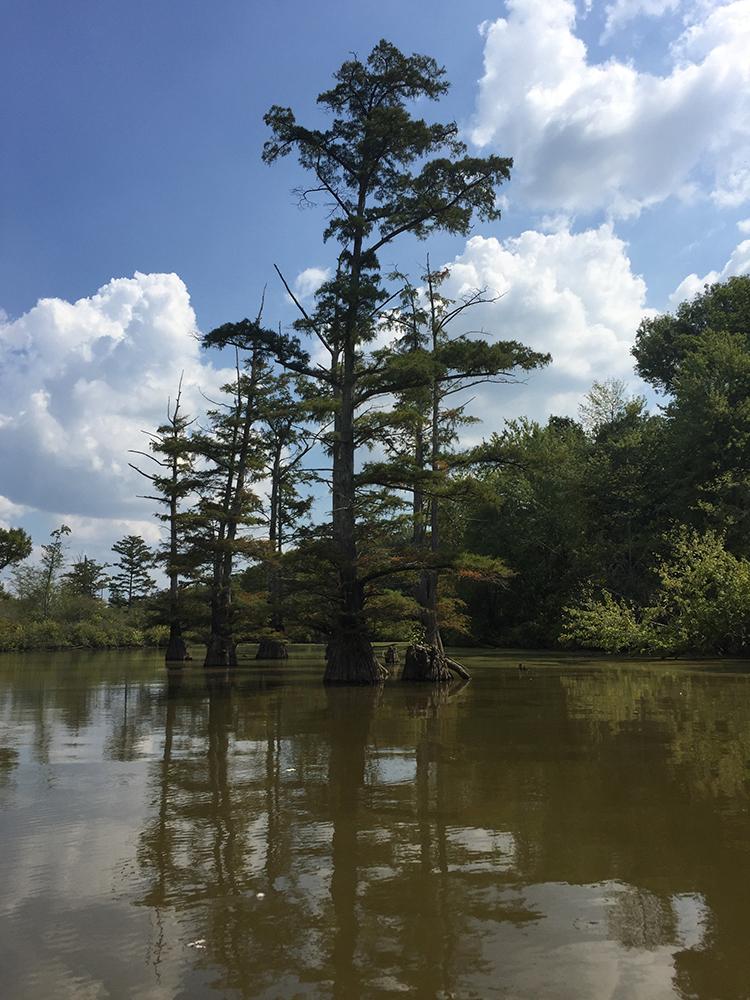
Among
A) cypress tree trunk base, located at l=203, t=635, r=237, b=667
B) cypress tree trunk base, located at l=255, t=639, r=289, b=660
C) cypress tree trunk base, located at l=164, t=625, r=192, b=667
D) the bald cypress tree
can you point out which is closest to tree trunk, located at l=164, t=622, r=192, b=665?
cypress tree trunk base, located at l=164, t=625, r=192, b=667

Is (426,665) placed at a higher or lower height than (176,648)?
higher

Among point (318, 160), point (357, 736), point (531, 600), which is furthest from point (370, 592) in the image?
point (531, 600)

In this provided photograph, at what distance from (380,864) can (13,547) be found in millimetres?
50013

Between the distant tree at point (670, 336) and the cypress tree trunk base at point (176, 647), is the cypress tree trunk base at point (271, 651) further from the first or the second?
the distant tree at point (670, 336)

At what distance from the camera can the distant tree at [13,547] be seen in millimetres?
47156

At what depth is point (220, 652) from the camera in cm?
2428

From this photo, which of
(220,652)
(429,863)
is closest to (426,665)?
(220,652)

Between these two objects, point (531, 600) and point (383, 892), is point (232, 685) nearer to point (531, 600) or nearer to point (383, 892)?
point (383, 892)

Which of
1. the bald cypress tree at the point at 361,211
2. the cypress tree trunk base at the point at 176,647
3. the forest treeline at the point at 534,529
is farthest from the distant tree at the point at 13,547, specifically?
the bald cypress tree at the point at 361,211

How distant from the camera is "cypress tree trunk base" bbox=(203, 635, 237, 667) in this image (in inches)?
944

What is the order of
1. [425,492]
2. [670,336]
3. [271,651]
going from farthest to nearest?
[670,336], [271,651], [425,492]

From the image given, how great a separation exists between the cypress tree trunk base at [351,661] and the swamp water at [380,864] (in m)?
7.79

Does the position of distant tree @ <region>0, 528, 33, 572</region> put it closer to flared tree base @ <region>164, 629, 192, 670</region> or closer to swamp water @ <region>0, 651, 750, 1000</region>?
Result: flared tree base @ <region>164, 629, 192, 670</region>

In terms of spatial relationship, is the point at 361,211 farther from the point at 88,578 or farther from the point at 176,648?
the point at 88,578
